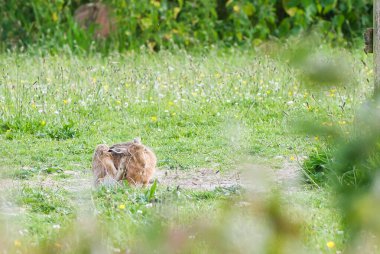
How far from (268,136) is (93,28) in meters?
6.30

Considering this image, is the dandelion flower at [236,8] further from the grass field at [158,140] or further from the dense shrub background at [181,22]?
the grass field at [158,140]

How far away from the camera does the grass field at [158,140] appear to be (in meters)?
2.80

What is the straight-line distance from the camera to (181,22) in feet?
46.9

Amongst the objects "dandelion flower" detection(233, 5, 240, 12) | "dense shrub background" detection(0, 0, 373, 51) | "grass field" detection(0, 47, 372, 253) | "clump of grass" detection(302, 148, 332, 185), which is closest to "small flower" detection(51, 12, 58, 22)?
"dense shrub background" detection(0, 0, 373, 51)

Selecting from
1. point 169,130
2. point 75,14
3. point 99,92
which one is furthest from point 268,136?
point 75,14

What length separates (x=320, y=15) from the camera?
578 inches

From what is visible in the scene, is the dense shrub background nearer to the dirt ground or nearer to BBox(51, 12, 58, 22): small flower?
BBox(51, 12, 58, 22): small flower

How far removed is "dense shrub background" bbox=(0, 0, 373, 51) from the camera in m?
13.9

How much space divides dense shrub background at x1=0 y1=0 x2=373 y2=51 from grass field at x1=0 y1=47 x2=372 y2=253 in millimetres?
876

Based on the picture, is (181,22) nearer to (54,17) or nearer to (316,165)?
(54,17)

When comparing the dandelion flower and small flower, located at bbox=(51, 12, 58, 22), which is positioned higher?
the dandelion flower

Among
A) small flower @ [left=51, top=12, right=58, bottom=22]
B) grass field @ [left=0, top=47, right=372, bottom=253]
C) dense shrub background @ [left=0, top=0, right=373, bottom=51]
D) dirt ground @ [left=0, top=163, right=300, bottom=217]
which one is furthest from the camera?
small flower @ [left=51, top=12, right=58, bottom=22]

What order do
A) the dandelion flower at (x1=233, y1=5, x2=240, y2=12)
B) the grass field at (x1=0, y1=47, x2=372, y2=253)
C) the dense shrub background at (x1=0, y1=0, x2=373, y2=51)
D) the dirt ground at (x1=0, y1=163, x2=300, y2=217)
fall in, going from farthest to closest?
the dandelion flower at (x1=233, y1=5, x2=240, y2=12) < the dense shrub background at (x1=0, y1=0, x2=373, y2=51) < the dirt ground at (x1=0, y1=163, x2=300, y2=217) < the grass field at (x1=0, y1=47, x2=372, y2=253)

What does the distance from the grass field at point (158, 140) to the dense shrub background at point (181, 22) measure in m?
0.88
